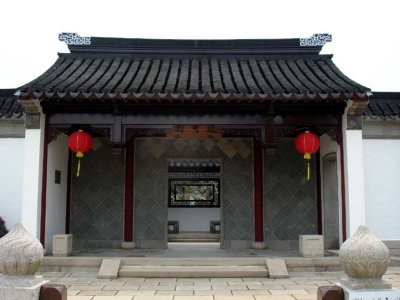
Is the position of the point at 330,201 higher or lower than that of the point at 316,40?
lower

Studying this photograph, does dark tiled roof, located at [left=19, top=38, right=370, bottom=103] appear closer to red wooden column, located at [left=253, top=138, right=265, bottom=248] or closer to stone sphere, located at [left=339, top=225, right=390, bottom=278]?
red wooden column, located at [left=253, top=138, right=265, bottom=248]

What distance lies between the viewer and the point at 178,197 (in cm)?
1747

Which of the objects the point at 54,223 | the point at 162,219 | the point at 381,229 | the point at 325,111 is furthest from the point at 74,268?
the point at 381,229

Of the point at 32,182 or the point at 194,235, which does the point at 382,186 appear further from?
the point at 194,235

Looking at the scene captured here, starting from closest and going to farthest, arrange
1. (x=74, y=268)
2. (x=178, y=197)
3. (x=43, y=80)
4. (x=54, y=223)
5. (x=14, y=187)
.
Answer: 1. (x=74, y=268)
2. (x=43, y=80)
3. (x=54, y=223)
4. (x=14, y=187)
5. (x=178, y=197)

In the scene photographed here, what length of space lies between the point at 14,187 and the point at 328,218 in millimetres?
6768

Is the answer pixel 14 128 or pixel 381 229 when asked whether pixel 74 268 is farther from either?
pixel 381 229

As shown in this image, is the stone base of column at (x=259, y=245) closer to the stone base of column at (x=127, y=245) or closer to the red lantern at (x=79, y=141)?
the stone base of column at (x=127, y=245)

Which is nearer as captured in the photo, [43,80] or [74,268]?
[74,268]

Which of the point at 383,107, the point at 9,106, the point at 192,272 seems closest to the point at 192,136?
the point at 192,272

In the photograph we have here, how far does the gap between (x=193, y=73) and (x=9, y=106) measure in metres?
4.16

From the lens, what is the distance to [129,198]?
9.79m

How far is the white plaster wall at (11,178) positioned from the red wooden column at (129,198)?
87.6 inches

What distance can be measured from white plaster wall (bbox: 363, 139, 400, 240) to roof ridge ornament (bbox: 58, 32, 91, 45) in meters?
6.61
